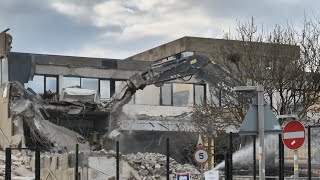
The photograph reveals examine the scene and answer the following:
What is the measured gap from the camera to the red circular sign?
12.7 meters

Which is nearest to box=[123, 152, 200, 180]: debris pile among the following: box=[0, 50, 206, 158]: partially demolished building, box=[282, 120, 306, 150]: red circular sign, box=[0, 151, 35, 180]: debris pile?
box=[0, 50, 206, 158]: partially demolished building

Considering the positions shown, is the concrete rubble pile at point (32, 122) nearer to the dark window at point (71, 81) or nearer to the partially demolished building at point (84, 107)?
the partially demolished building at point (84, 107)

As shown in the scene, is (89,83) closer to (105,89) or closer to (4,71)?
(105,89)

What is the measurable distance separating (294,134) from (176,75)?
63.2ft

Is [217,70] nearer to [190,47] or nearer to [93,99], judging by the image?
[93,99]

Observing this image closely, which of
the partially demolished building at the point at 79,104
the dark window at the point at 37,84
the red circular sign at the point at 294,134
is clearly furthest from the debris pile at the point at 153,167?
the red circular sign at the point at 294,134

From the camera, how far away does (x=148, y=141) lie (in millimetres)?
40188

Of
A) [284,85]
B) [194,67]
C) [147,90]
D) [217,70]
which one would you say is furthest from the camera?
[147,90]

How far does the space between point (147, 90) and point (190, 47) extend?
8.19 m

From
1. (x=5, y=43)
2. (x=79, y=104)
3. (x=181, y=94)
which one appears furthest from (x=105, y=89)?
(x=5, y=43)

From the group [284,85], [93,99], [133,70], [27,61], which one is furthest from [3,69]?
[284,85]

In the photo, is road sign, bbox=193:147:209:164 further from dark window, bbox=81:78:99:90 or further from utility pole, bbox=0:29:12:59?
dark window, bbox=81:78:99:90

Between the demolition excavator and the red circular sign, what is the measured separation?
13.4m

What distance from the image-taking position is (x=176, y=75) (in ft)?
Result: 105
